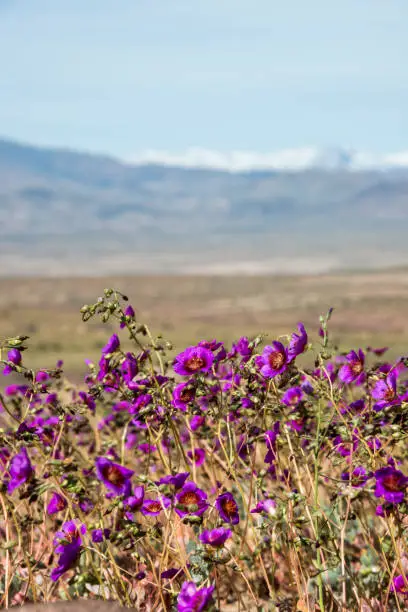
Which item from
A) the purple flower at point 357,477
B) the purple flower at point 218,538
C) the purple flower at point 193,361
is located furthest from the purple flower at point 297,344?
the purple flower at point 218,538

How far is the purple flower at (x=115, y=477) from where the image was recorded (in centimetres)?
253

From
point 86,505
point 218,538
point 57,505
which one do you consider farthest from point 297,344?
point 86,505

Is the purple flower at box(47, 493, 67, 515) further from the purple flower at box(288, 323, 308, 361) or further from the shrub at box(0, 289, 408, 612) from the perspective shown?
the purple flower at box(288, 323, 308, 361)

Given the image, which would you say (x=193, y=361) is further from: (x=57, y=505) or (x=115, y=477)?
(x=57, y=505)

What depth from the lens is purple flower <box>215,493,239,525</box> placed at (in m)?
2.79

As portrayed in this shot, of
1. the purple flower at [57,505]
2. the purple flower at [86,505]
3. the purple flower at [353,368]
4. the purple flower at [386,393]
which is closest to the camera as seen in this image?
the purple flower at [386,393]

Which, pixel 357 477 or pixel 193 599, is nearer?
pixel 193 599

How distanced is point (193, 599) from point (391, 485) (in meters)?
0.62

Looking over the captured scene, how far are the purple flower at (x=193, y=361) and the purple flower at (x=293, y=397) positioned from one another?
2.04 ft

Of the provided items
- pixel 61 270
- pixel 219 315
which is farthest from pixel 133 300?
pixel 61 270

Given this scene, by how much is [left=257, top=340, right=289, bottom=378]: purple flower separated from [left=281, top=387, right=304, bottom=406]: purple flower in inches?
24.4

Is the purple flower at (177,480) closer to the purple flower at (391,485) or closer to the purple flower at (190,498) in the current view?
the purple flower at (190,498)

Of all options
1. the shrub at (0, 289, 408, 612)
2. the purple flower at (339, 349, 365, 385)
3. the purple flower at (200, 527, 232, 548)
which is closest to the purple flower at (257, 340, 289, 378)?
the shrub at (0, 289, 408, 612)

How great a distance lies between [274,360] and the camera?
2.80 m
